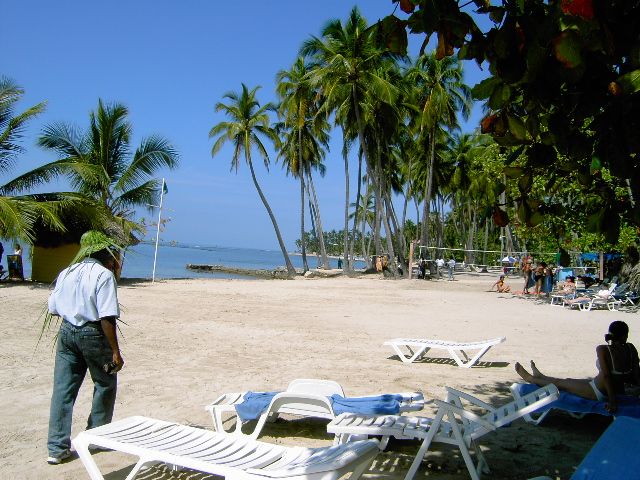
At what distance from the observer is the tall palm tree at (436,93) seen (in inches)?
1243

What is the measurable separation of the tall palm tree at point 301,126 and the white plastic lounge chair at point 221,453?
2817 cm

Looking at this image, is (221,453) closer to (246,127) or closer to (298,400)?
(298,400)

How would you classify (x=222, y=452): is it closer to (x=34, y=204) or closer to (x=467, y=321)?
(x=467, y=321)

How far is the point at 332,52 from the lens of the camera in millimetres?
28234

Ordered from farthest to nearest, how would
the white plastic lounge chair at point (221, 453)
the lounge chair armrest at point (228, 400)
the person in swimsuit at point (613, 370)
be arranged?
the lounge chair armrest at point (228, 400) < the person in swimsuit at point (613, 370) < the white plastic lounge chair at point (221, 453)

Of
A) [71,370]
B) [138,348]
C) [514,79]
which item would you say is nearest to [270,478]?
[71,370]

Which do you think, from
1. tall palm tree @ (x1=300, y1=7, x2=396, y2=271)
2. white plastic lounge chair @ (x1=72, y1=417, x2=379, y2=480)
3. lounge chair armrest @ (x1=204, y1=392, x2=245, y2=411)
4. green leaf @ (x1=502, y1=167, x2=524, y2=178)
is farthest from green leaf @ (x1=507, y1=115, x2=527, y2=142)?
tall palm tree @ (x1=300, y1=7, x2=396, y2=271)

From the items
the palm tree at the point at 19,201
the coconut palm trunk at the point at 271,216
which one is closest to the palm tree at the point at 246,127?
the coconut palm trunk at the point at 271,216

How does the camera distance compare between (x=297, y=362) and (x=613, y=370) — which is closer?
(x=613, y=370)

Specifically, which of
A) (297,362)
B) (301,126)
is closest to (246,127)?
(301,126)

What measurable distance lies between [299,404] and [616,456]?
2.66 metres

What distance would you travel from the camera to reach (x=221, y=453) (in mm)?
3420

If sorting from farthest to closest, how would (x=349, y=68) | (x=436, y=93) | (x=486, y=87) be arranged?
1. (x=436, y=93)
2. (x=349, y=68)
3. (x=486, y=87)

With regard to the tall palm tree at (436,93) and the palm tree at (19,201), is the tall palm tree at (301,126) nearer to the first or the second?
the tall palm tree at (436,93)
